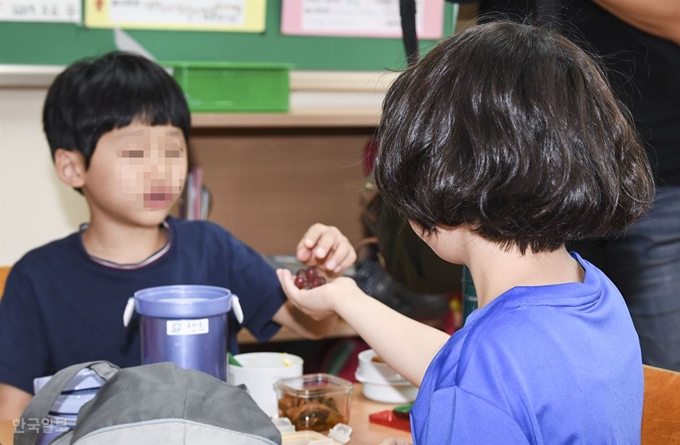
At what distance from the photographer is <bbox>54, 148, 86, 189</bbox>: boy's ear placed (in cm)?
157

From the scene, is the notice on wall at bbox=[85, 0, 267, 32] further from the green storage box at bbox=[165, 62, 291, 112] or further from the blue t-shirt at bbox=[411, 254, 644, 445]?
the blue t-shirt at bbox=[411, 254, 644, 445]

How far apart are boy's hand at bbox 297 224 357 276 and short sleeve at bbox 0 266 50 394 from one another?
46 cm

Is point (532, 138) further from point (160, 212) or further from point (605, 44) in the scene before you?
point (160, 212)

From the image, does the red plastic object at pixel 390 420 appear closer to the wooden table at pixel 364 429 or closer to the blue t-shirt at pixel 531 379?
the wooden table at pixel 364 429

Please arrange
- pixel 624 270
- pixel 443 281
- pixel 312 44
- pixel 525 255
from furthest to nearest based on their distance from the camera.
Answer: pixel 312 44 → pixel 443 281 → pixel 624 270 → pixel 525 255

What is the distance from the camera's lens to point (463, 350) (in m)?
0.74

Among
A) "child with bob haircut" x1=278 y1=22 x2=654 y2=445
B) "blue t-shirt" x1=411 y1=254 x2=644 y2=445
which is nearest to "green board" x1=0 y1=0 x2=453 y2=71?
"child with bob haircut" x1=278 y1=22 x2=654 y2=445

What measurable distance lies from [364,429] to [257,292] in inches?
21.8

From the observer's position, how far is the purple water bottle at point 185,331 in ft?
3.51

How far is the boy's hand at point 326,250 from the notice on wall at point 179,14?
115 centimetres

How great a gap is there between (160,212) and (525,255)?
0.81 m

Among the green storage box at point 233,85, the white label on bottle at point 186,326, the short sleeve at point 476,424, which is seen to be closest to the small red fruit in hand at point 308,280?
the white label on bottle at point 186,326

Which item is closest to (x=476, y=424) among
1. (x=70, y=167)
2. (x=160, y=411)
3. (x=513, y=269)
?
(x=513, y=269)

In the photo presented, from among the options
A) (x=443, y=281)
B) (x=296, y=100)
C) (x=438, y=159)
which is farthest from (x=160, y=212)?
(x=296, y=100)
